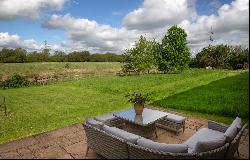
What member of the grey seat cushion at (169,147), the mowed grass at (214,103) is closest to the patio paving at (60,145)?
the grey seat cushion at (169,147)

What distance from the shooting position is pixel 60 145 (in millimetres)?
6328

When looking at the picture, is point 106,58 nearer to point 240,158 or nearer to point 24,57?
point 24,57

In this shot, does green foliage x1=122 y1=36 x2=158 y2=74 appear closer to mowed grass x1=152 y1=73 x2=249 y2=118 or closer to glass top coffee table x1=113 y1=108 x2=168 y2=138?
mowed grass x1=152 y1=73 x2=249 y2=118

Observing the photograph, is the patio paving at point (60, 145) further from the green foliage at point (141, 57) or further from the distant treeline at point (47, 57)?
Result: the distant treeline at point (47, 57)

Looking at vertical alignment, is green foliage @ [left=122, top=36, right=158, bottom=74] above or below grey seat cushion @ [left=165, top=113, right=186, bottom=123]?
above

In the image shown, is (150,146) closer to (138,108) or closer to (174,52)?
(138,108)

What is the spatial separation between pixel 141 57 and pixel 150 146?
29.6 metres

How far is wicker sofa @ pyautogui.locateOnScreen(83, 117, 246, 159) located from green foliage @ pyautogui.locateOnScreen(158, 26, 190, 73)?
27.6m

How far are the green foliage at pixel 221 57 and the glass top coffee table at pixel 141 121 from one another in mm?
41335

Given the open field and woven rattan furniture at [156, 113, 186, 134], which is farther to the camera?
the open field

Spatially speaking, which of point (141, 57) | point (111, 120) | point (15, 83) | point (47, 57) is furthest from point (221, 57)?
point (47, 57)

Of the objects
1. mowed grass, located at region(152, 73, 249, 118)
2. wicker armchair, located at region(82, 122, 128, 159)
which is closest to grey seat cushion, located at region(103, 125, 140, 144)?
wicker armchair, located at region(82, 122, 128, 159)

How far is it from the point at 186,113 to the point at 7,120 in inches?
287

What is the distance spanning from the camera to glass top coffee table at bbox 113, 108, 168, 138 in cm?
672
